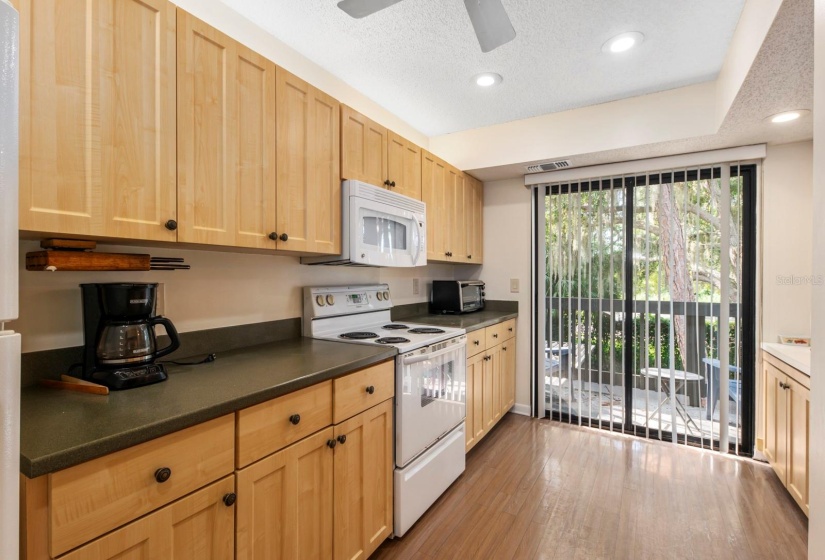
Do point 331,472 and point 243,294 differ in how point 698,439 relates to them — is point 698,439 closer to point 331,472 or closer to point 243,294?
point 331,472

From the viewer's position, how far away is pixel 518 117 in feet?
9.84

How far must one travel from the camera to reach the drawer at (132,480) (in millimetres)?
769

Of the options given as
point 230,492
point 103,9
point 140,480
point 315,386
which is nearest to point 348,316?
point 315,386

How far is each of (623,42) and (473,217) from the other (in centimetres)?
171

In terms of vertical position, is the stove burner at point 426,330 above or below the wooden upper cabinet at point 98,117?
below

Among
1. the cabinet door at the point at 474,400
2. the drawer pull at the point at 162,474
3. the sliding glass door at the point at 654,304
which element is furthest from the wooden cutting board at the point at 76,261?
the sliding glass door at the point at 654,304

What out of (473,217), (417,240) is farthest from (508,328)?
(417,240)

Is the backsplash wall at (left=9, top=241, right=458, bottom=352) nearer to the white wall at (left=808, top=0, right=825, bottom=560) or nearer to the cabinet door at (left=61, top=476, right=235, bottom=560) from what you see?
the cabinet door at (left=61, top=476, right=235, bottom=560)

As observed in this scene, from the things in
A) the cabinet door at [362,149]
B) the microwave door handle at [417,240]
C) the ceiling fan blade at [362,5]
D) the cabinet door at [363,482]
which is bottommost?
the cabinet door at [363,482]

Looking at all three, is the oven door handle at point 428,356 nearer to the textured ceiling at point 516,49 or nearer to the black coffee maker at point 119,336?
the black coffee maker at point 119,336

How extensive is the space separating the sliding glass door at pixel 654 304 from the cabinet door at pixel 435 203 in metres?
1.00

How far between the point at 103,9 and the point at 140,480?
129 cm

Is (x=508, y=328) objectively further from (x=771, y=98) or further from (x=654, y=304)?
(x=771, y=98)

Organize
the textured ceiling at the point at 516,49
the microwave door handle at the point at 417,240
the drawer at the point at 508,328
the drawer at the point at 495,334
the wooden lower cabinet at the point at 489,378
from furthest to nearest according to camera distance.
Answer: the drawer at the point at 508,328 < the drawer at the point at 495,334 < the wooden lower cabinet at the point at 489,378 < the microwave door handle at the point at 417,240 < the textured ceiling at the point at 516,49
